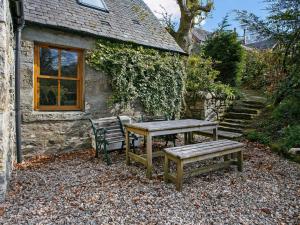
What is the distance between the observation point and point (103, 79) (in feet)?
A: 21.0

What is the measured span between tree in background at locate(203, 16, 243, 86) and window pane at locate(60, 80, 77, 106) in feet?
26.3

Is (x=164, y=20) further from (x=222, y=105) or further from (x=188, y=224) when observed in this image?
(x=188, y=224)

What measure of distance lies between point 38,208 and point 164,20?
12.5m

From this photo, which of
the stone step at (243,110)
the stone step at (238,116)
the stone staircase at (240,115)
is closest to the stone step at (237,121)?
the stone staircase at (240,115)

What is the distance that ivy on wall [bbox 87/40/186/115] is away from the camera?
20.7 ft

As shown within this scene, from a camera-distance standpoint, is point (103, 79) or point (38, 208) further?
point (103, 79)

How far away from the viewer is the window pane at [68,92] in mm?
5898

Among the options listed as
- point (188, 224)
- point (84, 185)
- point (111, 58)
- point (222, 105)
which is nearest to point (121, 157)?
point (84, 185)

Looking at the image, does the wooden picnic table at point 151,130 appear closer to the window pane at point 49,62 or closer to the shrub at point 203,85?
the window pane at point 49,62

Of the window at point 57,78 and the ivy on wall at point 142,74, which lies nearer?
the window at point 57,78

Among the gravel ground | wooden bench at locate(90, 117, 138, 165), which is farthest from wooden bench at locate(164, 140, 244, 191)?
wooden bench at locate(90, 117, 138, 165)

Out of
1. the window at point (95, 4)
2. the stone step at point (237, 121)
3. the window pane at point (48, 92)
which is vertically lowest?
the stone step at point (237, 121)

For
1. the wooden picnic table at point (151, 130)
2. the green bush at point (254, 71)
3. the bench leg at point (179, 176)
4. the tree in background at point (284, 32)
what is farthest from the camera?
the green bush at point (254, 71)

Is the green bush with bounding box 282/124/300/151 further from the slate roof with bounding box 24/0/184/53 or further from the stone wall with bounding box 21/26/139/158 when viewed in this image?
the stone wall with bounding box 21/26/139/158
